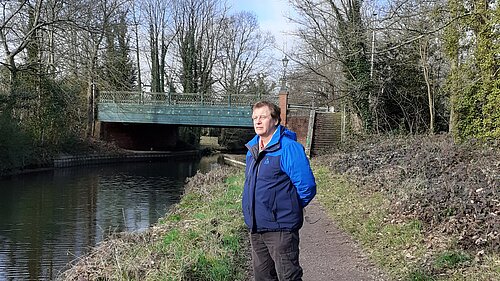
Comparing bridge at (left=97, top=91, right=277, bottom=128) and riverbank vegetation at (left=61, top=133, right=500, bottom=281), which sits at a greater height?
bridge at (left=97, top=91, right=277, bottom=128)

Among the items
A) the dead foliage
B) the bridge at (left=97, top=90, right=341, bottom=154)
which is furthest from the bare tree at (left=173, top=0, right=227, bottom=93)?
the dead foliage

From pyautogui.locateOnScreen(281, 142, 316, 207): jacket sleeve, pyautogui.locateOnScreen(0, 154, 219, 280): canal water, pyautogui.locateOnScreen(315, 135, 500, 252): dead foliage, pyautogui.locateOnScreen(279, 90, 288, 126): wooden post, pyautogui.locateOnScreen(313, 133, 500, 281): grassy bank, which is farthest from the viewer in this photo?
pyautogui.locateOnScreen(279, 90, 288, 126): wooden post

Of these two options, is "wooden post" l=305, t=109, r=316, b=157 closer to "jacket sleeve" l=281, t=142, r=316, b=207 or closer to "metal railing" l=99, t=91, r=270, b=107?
"metal railing" l=99, t=91, r=270, b=107

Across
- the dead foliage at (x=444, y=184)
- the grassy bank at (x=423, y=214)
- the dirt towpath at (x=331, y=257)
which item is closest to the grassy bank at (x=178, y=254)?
the dirt towpath at (x=331, y=257)

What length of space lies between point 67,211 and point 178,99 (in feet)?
61.9

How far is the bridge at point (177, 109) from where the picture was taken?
3103 cm

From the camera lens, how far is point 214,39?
45500 millimetres

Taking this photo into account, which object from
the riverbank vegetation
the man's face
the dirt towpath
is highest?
the man's face

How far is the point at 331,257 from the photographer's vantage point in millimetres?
6609

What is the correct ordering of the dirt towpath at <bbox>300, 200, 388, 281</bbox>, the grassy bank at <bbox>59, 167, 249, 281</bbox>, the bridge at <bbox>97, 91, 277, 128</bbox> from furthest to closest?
the bridge at <bbox>97, 91, 277, 128</bbox> < the dirt towpath at <bbox>300, 200, 388, 281</bbox> < the grassy bank at <bbox>59, 167, 249, 281</bbox>

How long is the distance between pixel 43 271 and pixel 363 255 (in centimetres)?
525

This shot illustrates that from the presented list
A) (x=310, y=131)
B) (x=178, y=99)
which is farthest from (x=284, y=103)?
(x=178, y=99)

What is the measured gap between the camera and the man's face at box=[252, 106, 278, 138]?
3768 millimetres

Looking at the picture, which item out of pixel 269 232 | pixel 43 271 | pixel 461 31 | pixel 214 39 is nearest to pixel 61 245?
pixel 43 271
